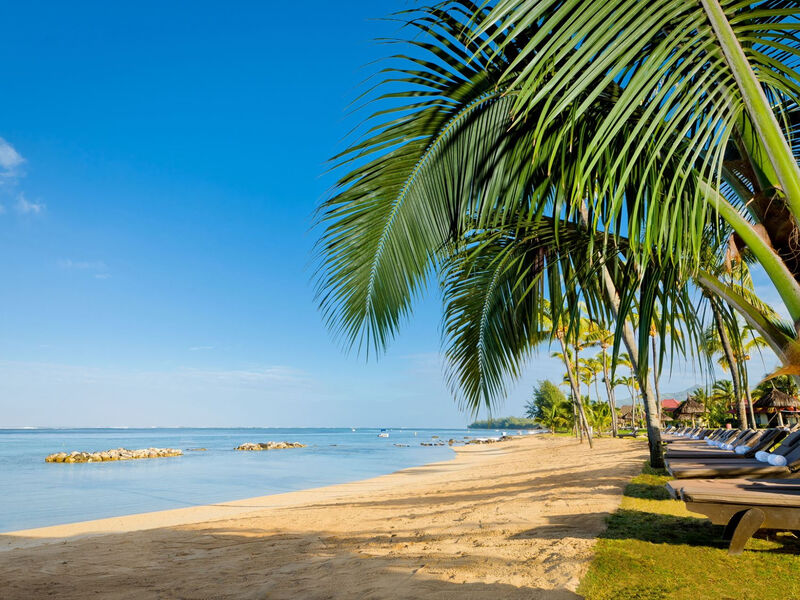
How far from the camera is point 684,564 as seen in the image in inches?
147

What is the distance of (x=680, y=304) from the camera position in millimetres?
2641

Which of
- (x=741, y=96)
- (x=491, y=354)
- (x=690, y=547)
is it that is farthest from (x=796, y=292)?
(x=690, y=547)

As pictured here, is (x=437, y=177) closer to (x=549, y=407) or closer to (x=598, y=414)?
(x=598, y=414)

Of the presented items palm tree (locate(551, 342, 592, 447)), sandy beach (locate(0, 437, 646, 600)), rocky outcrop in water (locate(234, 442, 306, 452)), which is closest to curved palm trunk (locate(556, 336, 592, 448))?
palm tree (locate(551, 342, 592, 447))

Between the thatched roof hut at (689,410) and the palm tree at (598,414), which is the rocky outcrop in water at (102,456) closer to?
the palm tree at (598,414)

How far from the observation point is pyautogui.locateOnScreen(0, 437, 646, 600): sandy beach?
12.8ft

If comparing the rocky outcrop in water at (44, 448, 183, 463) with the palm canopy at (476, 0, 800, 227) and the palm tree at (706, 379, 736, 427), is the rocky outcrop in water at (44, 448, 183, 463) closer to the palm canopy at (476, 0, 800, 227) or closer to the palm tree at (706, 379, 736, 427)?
the palm tree at (706, 379, 736, 427)

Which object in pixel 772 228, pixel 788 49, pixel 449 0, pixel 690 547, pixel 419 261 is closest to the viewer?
pixel 788 49

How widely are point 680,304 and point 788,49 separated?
160cm

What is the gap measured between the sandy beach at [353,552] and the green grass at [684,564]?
0.20 meters

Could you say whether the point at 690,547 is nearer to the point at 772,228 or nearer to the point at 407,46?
the point at 772,228

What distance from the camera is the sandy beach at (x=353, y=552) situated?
3.90 meters

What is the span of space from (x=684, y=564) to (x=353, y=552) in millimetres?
3216

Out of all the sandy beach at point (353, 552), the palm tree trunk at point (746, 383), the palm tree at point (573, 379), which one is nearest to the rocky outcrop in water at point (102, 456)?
the sandy beach at point (353, 552)
